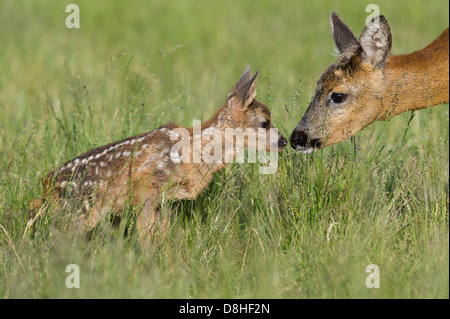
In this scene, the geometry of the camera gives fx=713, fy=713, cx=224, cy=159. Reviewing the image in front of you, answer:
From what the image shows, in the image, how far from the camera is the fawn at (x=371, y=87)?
548cm

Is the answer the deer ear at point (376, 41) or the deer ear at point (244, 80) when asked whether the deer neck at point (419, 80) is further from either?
the deer ear at point (244, 80)

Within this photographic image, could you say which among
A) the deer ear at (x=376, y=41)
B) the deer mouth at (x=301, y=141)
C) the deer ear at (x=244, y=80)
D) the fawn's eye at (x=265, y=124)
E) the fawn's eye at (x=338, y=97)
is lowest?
the deer mouth at (x=301, y=141)

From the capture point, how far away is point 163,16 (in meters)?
13.7

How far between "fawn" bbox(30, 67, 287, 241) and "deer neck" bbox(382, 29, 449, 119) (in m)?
0.93

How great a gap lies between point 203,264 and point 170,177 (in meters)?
0.91

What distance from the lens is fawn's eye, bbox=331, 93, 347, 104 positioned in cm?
563

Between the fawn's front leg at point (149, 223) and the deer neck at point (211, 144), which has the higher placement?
the deer neck at point (211, 144)

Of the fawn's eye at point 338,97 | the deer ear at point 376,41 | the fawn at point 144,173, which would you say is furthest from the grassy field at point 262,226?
the deer ear at point 376,41

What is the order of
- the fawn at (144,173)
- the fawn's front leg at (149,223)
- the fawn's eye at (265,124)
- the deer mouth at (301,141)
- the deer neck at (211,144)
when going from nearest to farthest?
the fawn's front leg at (149,223) < the fawn at (144,173) < the deer mouth at (301,141) < the deer neck at (211,144) < the fawn's eye at (265,124)

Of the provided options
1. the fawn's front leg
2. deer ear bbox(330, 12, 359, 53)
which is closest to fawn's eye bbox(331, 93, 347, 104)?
deer ear bbox(330, 12, 359, 53)

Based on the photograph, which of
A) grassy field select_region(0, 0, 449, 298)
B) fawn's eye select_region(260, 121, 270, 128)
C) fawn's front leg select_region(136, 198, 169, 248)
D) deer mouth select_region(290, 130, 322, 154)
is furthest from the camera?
fawn's eye select_region(260, 121, 270, 128)

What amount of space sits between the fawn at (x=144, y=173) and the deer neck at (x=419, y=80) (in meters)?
0.93

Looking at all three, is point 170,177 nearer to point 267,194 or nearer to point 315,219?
point 267,194

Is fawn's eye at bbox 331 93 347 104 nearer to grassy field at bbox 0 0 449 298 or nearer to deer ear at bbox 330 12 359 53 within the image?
grassy field at bbox 0 0 449 298
